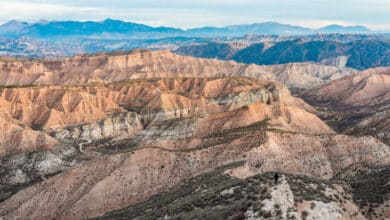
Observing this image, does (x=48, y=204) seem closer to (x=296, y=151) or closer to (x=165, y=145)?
(x=165, y=145)

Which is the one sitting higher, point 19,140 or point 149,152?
point 149,152

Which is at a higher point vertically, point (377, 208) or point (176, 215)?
point (377, 208)

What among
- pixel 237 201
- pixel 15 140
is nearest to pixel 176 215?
pixel 237 201

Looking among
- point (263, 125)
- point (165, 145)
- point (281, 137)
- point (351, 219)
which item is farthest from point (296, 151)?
point (351, 219)

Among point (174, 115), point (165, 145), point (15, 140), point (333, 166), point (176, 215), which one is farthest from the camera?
point (174, 115)

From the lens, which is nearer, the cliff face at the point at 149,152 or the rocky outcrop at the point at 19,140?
the cliff face at the point at 149,152

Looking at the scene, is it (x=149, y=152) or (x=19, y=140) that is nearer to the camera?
(x=149, y=152)

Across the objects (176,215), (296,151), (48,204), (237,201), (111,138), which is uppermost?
(237,201)

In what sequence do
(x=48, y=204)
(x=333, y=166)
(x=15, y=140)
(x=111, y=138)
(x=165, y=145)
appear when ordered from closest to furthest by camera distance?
(x=48, y=204)
(x=333, y=166)
(x=165, y=145)
(x=15, y=140)
(x=111, y=138)

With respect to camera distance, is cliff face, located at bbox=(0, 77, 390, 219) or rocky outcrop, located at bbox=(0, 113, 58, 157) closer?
cliff face, located at bbox=(0, 77, 390, 219)

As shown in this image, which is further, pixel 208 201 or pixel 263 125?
pixel 263 125
